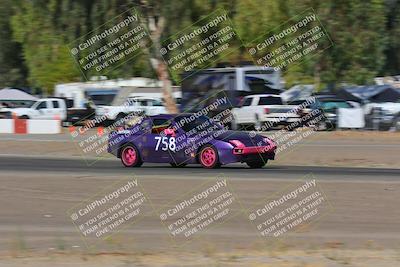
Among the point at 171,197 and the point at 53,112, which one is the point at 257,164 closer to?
the point at 171,197

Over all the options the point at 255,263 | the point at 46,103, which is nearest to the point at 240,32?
the point at 46,103

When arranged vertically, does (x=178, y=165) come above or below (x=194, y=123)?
below

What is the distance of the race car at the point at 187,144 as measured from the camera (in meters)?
20.2

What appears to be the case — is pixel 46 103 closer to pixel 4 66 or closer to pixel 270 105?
pixel 270 105

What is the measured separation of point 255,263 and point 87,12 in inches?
1101

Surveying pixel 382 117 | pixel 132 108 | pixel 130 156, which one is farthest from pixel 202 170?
pixel 132 108

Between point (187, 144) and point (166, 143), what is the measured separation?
58 cm
